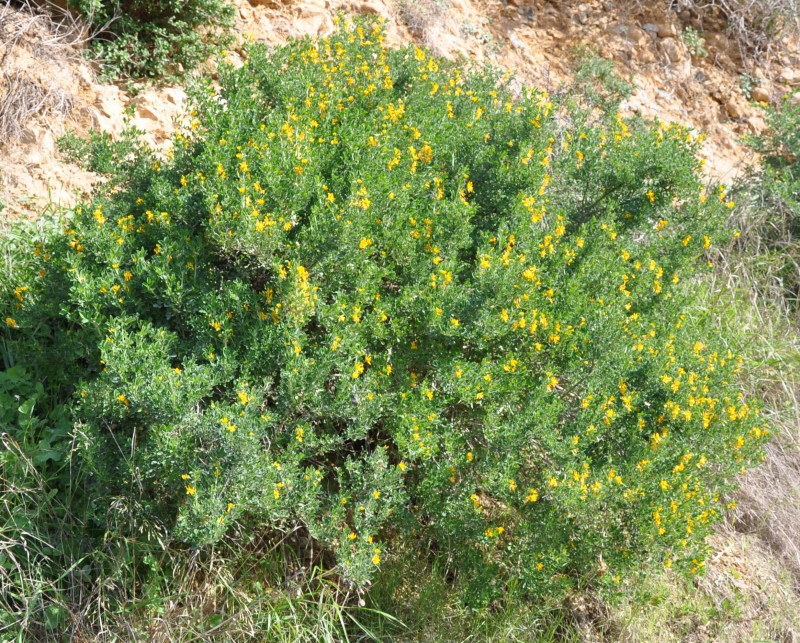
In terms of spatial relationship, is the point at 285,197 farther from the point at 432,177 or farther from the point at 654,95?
the point at 654,95

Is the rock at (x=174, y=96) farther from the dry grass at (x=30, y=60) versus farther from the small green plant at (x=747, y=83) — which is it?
the small green plant at (x=747, y=83)

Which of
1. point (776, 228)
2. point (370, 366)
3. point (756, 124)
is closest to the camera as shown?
point (370, 366)

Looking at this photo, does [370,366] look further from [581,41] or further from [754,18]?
[754,18]

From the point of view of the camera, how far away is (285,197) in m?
2.97

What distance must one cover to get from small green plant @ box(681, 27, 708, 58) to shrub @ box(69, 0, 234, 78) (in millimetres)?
3969

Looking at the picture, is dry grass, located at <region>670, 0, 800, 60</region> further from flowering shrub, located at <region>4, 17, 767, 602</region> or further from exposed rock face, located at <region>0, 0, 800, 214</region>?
flowering shrub, located at <region>4, 17, 767, 602</region>

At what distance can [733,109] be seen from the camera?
6.74m

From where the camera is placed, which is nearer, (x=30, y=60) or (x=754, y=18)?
(x=30, y=60)

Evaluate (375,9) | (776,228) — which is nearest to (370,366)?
(776,228)

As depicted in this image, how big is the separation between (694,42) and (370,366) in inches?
210

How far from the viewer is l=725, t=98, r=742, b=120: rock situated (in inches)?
265

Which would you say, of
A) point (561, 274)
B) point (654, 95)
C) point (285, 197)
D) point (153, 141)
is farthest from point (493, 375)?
point (654, 95)

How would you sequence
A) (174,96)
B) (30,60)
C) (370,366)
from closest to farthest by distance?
(370,366)
(30,60)
(174,96)

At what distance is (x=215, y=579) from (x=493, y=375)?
4.08 feet
